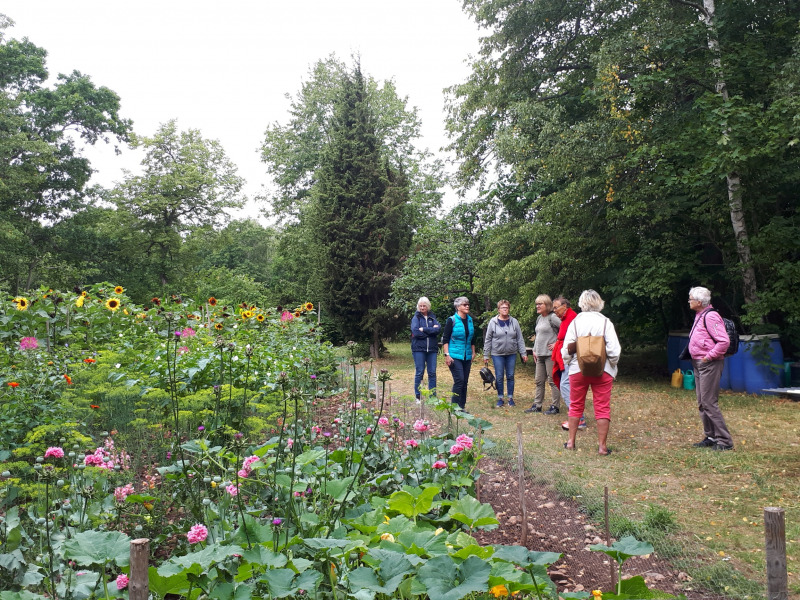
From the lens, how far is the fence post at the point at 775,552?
180cm

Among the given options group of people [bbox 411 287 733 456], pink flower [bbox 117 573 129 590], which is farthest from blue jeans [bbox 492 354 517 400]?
pink flower [bbox 117 573 129 590]

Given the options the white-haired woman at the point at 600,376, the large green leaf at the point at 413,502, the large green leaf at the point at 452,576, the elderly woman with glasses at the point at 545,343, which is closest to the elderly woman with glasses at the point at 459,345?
the elderly woman with glasses at the point at 545,343

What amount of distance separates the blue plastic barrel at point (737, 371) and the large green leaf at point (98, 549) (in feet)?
35.9

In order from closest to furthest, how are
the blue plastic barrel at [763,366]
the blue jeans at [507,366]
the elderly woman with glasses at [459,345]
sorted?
the elderly woman with glasses at [459,345] → the blue jeans at [507,366] → the blue plastic barrel at [763,366]

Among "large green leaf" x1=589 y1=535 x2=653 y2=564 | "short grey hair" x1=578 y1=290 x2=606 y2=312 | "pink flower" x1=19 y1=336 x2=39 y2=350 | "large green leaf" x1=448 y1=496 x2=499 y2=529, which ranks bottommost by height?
"large green leaf" x1=448 y1=496 x2=499 y2=529

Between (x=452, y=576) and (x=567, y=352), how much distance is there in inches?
186

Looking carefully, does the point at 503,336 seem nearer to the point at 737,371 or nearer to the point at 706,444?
the point at 706,444

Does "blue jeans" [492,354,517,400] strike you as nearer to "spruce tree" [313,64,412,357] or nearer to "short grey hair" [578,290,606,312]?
"short grey hair" [578,290,606,312]

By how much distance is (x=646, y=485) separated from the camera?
4887 mm

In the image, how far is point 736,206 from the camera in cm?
1023

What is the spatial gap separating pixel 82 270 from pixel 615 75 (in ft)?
80.6

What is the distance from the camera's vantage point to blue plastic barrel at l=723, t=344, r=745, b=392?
10.3 m

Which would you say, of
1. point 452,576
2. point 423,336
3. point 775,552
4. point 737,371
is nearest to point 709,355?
point 423,336

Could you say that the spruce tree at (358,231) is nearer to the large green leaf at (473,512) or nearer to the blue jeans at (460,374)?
the blue jeans at (460,374)
